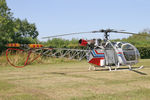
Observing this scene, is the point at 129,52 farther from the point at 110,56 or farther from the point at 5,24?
the point at 5,24

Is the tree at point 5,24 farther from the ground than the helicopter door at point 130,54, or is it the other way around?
the tree at point 5,24

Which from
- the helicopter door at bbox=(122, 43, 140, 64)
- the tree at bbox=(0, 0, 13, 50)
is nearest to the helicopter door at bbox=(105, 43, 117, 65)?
the helicopter door at bbox=(122, 43, 140, 64)

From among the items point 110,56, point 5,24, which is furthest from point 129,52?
point 5,24

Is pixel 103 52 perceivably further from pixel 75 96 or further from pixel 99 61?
pixel 75 96

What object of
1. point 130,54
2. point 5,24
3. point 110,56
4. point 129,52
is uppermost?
point 5,24

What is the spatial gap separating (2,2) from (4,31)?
493cm

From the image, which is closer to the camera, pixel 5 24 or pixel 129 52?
pixel 129 52

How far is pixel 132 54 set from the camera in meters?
16.1

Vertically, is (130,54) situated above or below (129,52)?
below

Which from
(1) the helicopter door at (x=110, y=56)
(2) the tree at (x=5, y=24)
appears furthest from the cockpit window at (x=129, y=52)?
(2) the tree at (x=5, y=24)

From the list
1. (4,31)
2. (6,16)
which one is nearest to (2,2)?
(6,16)

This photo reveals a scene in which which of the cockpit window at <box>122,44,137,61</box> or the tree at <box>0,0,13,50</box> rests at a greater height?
the tree at <box>0,0,13,50</box>

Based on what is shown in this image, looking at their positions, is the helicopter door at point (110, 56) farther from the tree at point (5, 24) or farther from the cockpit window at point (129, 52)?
the tree at point (5, 24)

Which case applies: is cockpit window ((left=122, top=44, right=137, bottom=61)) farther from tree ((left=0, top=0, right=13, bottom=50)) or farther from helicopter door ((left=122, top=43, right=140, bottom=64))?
tree ((left=0, top=0, right=13, bottom=50))
